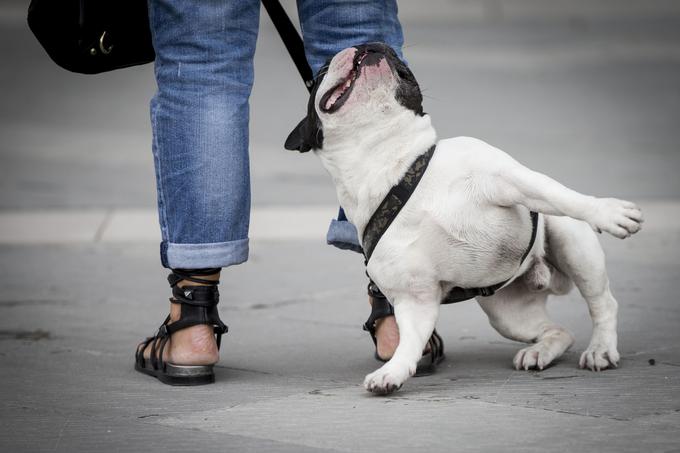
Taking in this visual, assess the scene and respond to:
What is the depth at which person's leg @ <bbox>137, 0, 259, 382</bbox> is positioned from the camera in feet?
11.7

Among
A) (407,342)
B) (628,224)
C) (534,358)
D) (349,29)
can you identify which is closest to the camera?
(628,224)

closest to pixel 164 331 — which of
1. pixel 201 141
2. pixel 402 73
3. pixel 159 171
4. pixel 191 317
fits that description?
pixel 191 317

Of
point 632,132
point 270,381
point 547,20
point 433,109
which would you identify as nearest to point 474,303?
point 270,381

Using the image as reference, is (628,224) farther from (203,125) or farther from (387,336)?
(203,125)

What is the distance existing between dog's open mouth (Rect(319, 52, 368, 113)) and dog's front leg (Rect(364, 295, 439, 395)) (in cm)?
56

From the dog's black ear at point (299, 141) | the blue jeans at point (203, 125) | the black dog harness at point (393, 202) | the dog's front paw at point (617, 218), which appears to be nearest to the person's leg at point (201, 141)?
the blue jeans at point (203, 125)

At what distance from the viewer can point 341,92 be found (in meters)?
3.47

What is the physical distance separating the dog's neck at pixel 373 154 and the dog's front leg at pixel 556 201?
0.24m

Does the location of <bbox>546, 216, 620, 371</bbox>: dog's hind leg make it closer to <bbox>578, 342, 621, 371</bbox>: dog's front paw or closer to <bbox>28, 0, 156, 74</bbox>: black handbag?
<bbox>578, 342, 621, 371</bbox>: dog's front paw

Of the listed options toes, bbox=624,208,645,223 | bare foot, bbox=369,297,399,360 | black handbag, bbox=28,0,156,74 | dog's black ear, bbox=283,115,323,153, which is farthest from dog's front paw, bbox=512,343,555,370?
black handbag, bbox=28,0,156,74

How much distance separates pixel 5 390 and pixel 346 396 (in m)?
0.97

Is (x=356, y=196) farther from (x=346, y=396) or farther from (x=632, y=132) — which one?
(x=632, y=132)

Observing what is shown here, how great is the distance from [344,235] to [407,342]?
612mm

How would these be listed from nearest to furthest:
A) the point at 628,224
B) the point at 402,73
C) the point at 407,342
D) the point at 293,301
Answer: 1. the point at 628,224
2. the point at 407,342
3. the point at 402,73
4. the point at 293,301
